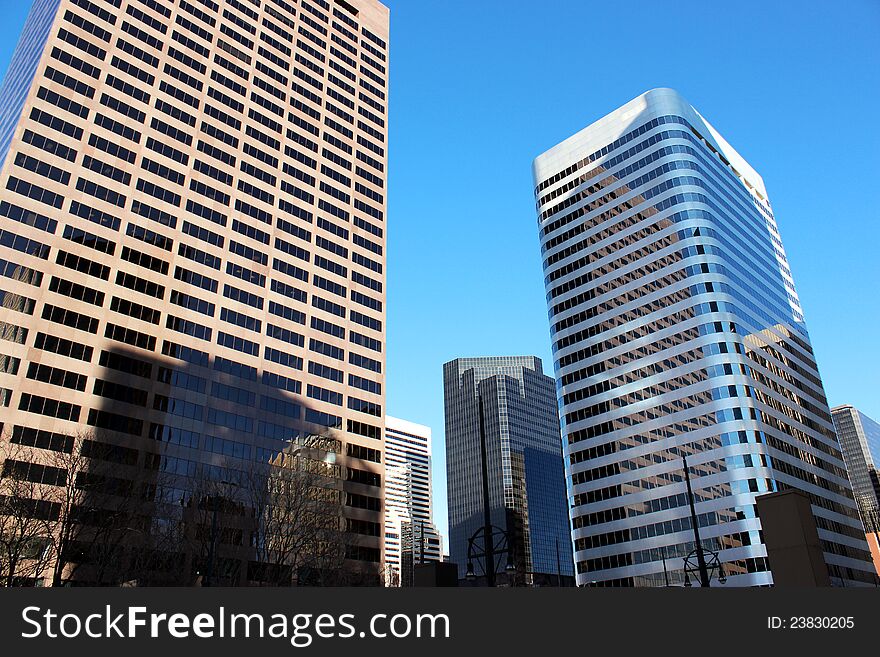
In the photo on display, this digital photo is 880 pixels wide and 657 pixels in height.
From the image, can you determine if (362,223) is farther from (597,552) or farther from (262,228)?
(597,552)

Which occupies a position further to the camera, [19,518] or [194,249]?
[194,249]

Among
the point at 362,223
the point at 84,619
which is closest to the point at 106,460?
the point at 362,223

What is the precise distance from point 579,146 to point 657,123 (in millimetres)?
19147

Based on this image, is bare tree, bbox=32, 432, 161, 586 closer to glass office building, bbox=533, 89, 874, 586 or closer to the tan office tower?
the tan office tower

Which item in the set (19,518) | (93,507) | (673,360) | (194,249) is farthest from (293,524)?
(673,360)

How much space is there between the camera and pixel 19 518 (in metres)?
48.5

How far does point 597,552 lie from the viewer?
113 meters

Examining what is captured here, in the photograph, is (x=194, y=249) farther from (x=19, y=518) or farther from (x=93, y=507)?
(x=19, y=518)

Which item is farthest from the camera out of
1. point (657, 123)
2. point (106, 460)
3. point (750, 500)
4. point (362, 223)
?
point (657, 123)

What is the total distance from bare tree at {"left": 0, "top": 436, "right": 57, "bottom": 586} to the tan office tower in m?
1.45

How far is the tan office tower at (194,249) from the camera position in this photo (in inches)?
3002

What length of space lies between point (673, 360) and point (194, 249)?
77.9 metres

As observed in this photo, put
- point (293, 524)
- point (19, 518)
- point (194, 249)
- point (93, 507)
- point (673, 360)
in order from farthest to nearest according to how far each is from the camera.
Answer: point (673, 360)
point (194, 249)
point (293, 524)
point (93, 507)
point (19, 518)

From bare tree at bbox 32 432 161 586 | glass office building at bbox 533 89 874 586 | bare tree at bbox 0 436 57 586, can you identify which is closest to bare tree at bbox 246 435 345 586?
bare tree at bbox 32 432 161 586
